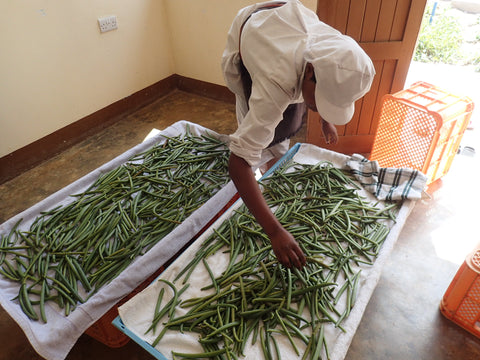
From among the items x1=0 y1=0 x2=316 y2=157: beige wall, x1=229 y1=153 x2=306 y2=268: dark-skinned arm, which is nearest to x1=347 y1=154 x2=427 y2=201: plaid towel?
x1=229 y1=153 x2=306 y2=268: dark-skinned arm

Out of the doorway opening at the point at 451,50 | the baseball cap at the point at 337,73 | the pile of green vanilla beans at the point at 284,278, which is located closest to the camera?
the baseball cap at the point at 337,73

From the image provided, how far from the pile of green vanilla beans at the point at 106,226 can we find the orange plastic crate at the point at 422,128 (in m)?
1.31

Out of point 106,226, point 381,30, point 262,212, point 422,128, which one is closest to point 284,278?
point 262,212

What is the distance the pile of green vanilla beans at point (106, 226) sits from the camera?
5.35 ft

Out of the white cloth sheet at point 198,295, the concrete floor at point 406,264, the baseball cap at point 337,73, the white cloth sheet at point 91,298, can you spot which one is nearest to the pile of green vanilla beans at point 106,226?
the white cloth sheet at point 91,298

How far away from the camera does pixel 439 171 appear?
9.06 ft

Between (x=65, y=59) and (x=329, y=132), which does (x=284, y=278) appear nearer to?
(x=329, y=132)

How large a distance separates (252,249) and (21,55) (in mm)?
2580

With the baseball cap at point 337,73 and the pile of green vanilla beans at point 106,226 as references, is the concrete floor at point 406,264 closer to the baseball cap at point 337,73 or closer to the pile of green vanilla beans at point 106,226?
the pile of green vanilla beans at point 106,226

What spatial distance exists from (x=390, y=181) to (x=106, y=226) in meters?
1.72

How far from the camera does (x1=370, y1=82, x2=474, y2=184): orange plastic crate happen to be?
2438mm

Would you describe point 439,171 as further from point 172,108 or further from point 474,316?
point 172,108

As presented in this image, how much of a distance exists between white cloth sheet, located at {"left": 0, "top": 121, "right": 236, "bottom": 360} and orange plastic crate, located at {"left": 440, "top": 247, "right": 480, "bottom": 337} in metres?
1.32

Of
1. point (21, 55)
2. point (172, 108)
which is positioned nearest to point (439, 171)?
point (172, 108)
